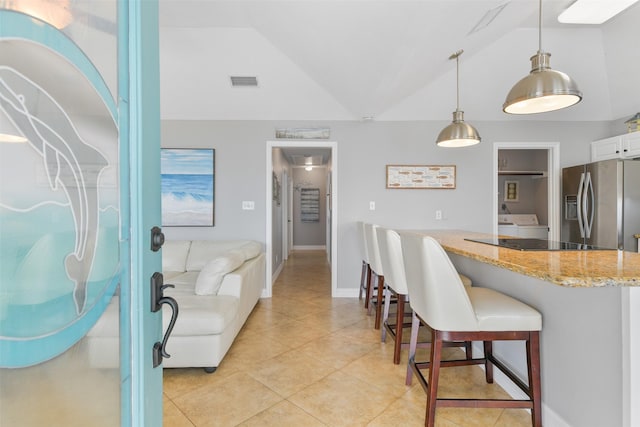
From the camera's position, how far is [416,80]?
9.51ft

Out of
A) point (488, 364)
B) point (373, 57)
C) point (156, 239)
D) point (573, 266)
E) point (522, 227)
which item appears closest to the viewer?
point (156, 239)

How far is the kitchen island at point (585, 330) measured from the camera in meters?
1.05

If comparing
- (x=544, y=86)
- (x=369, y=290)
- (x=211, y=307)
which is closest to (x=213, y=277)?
(x=211, y=307)

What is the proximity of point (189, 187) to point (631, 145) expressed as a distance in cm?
520

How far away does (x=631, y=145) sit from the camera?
3283 mm

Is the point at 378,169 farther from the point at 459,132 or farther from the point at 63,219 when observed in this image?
the point at 63,219

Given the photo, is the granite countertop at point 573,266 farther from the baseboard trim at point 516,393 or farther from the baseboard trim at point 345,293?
the baseboard trim at point 345,293

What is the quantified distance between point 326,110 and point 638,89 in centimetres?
354

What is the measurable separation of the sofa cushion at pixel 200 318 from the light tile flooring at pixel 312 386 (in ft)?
1.02

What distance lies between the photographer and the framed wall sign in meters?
3.88

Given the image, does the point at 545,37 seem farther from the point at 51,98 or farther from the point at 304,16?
the point at 51,98

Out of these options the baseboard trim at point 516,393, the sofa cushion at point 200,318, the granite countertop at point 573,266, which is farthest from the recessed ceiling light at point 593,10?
the sofa cushion at point 200,318

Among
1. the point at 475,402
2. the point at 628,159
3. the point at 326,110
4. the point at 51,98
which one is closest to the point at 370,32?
the point at 326,110

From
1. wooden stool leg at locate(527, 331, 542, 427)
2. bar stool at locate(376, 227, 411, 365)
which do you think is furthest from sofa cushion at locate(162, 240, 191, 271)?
wooden stool leg at locate(527, 331, 542, 427)
